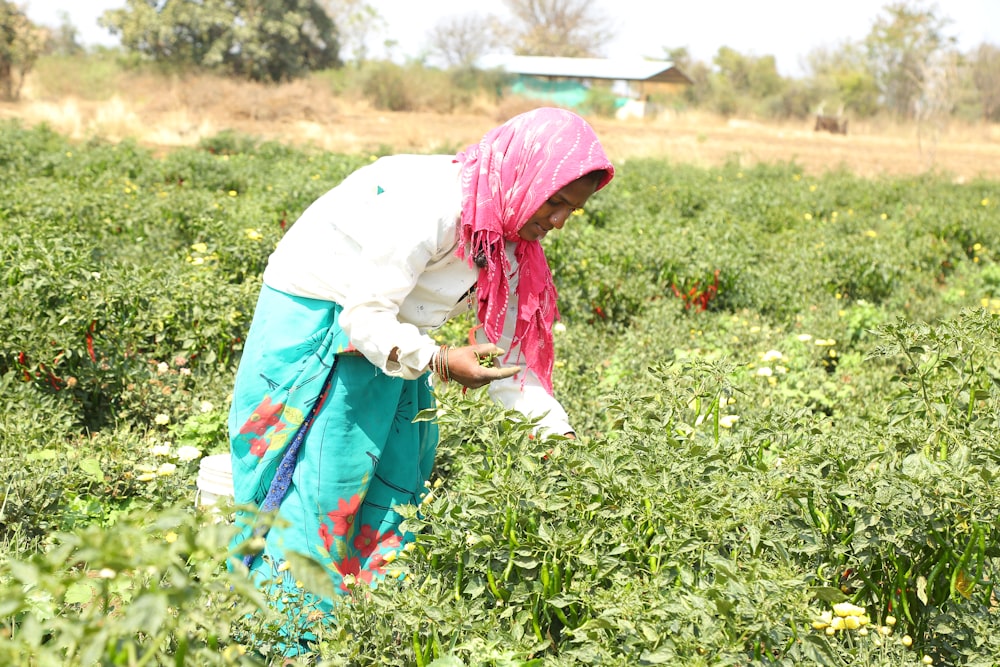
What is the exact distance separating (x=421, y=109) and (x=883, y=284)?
24.6 m

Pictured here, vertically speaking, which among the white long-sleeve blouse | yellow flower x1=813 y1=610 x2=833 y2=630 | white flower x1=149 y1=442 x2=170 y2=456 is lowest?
white flower x1=149 y1=442 x2=170 y2=456

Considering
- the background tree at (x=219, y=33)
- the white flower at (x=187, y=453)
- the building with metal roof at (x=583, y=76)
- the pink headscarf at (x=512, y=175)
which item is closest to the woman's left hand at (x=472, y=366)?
the pink headscarf at (x=512, y=175)

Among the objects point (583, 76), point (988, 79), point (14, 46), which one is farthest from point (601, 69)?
point (14, 46)

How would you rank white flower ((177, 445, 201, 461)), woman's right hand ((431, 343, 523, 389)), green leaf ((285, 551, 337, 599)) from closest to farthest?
green leaf ((285, 551, 337, 599)) → woman's right hand ((431, 343, 523, 389)) → white flower ((177, 445, 201, 461))

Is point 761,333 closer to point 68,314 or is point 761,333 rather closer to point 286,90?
point 68,314

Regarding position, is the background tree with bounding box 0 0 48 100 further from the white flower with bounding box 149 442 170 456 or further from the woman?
the woman

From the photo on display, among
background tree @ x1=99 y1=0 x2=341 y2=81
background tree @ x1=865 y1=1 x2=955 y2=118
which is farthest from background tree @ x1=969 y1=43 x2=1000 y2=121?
background tree @ x1=99 y1=0 x2=341 y2=81

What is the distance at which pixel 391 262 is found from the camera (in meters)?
1.99

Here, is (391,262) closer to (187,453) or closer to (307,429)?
(307,429)

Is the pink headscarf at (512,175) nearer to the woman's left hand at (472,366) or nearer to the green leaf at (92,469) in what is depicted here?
the woman's left hand at (472,366)

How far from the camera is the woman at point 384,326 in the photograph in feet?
6.60

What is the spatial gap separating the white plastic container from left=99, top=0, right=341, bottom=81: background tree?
77.9 feet

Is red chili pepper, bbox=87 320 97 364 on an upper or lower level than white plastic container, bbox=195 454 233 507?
upper

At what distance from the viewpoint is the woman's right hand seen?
77.6 inches
